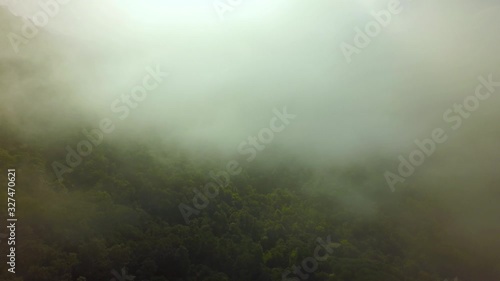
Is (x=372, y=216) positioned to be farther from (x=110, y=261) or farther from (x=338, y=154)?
(x=110, y=261)

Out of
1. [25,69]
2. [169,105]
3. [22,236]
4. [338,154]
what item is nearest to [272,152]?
[338,154]

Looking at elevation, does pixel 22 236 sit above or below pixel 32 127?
below

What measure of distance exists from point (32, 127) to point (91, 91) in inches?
1024

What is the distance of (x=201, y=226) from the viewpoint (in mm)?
57812

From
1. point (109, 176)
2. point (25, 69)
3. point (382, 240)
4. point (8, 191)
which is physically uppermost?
point (25, 69)

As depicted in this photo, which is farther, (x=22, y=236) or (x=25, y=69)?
(x=25, y=69)

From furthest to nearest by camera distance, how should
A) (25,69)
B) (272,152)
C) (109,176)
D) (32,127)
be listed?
(272,152) < (25,69) < (109,176) < (32,127)

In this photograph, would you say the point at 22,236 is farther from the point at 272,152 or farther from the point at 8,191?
the point at 272,152

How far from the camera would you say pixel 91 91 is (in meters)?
79.3

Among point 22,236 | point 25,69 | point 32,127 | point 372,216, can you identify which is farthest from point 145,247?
point 372,216

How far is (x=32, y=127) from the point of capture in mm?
54562

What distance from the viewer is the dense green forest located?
39.8m

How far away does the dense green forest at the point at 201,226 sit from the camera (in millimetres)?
39781

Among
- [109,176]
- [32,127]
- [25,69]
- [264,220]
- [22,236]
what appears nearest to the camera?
[22,236]
